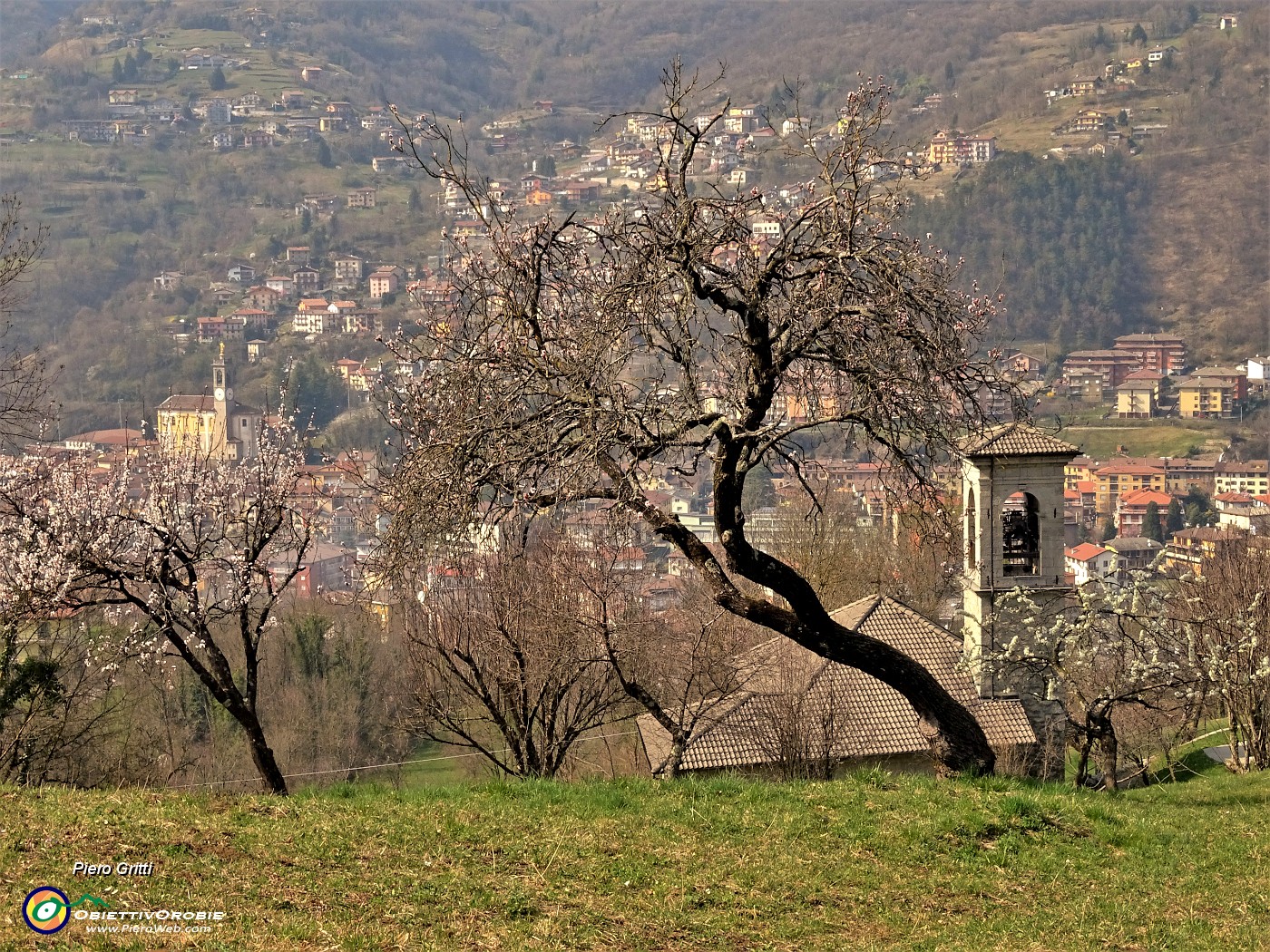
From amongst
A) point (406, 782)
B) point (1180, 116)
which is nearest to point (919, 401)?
point (406, 782)

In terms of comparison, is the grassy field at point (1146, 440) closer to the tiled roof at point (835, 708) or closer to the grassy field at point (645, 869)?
the tiled roof at point (835, 708)

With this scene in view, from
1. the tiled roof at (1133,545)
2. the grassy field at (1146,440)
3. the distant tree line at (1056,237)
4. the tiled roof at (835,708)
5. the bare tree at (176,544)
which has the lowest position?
the tiled roof at (835,708)

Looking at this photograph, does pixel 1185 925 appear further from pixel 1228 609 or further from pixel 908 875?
pixel 1228 609

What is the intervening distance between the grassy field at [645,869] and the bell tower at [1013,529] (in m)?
9.35

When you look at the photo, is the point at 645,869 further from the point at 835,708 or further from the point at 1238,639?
the point at 1238,639

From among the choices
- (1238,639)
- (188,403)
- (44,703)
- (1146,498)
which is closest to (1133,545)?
(1146,498)

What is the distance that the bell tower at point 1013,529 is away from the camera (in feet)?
55.2

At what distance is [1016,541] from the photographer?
57.1 feet

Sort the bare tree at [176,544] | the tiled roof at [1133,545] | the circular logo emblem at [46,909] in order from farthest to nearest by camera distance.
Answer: the tiled roof at [1133,545]
the bare tree at [176,544]
the circular logo emblem at [46,909]

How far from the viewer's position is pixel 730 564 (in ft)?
27.0

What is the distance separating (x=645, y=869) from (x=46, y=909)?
2.48 m

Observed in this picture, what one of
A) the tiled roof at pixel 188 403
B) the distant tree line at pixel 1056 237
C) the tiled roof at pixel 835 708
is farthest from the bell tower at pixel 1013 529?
the distant tree line at pixel 1056 237

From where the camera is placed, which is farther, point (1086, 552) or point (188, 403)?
point (188, 403)

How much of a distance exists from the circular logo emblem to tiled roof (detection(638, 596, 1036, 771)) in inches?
380
